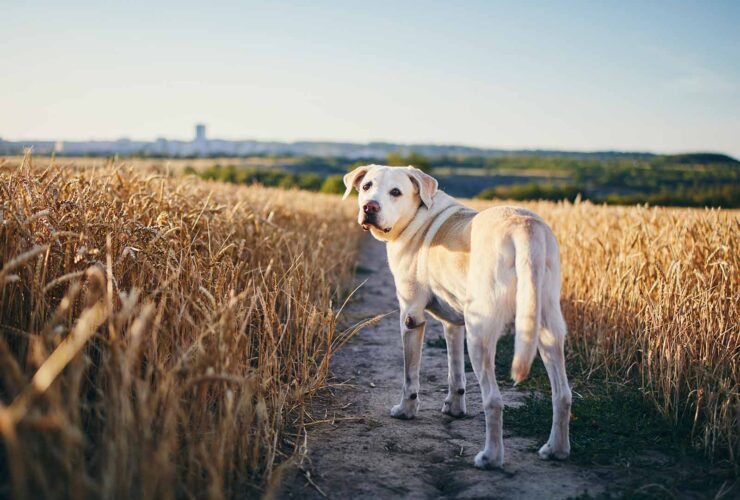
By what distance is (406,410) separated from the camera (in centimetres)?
459

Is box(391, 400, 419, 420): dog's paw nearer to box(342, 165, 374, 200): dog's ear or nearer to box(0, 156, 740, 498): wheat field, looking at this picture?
box(0, 156, 740, 498): wheat field

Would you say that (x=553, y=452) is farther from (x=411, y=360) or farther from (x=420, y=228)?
(x=420, y=228)

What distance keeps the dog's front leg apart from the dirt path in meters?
0.11

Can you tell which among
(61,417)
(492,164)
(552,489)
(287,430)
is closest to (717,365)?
(552,489)

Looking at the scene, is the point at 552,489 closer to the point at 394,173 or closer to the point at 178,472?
the point at 178,472

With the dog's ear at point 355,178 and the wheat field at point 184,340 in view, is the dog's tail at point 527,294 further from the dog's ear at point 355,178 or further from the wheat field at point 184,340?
the dog's ear at point 355,178

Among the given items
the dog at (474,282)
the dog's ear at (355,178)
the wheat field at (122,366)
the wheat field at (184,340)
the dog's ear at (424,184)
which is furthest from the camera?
the dog's ear at (355,178)

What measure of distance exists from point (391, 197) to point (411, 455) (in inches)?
81.8

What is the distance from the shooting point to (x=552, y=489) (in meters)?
3.39

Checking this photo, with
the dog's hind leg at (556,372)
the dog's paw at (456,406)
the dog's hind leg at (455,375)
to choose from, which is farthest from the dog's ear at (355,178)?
the dog's hind leg at (556,372)

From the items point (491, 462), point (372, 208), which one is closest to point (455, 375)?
point (491, 462)

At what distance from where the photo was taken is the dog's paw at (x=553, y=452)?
12.5 feet

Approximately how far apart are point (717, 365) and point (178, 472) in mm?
3899

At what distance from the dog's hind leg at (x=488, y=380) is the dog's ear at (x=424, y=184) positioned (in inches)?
55.5
